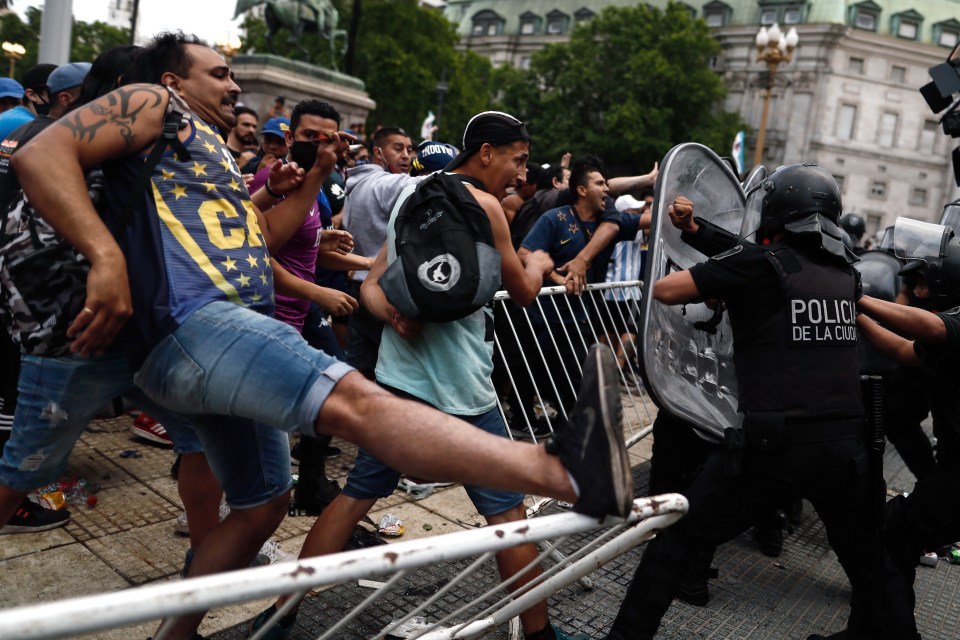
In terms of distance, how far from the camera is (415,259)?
2697 mm

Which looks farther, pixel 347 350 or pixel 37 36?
Answer: pixel 37 36

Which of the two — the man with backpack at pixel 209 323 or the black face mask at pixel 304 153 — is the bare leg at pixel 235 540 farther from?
the black face mask at pixel 304 153

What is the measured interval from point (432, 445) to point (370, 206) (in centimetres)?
330

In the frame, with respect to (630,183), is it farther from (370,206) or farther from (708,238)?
(708,238)

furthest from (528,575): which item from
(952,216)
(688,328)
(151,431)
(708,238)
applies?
(952,216)

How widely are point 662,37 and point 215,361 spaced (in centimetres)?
4904

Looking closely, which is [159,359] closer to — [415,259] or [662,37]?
[415,259]

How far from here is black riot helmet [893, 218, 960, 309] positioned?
359cm

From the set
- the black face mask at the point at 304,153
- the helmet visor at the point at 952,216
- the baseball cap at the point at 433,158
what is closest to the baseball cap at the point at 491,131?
the black face mask at the point at 304,153

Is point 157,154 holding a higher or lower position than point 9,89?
lower

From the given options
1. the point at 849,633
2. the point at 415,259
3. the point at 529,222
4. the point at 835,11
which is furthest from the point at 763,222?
the point at 835,11

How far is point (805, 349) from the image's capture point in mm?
2803

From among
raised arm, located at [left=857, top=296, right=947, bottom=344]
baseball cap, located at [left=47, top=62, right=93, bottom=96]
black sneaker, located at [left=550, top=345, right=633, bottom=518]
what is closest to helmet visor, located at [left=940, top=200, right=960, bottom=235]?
raised arm, located at [left=857, top=296, right=947, bottom=344]

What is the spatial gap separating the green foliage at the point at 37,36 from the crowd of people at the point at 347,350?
141ft
